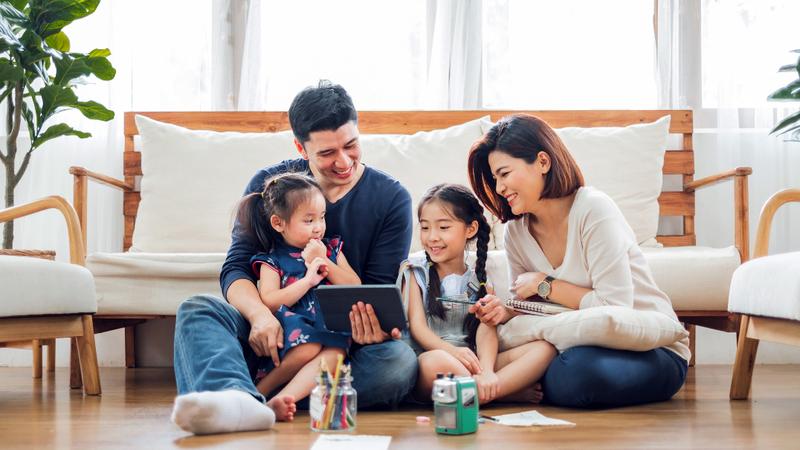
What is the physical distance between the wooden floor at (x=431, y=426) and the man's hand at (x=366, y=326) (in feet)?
0.53

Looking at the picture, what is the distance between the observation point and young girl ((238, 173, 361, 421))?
1878mm

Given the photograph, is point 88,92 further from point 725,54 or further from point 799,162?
point 799,162

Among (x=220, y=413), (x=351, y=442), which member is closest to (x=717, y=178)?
(x=351, y=442)

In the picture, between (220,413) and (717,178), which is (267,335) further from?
(717,178)

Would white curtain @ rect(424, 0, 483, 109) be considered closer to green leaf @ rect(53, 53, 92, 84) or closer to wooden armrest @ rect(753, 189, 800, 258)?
green leaf @ rect(53, 53, 92, 84)

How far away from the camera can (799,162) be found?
3.19 m

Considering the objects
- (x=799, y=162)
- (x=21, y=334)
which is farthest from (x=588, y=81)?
(x=21, y=334)

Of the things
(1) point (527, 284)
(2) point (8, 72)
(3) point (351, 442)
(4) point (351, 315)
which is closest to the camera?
(3) point (351, 442)

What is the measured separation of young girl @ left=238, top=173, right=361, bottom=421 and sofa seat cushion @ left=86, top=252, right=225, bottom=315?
19.4 inches

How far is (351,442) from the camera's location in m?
1.50

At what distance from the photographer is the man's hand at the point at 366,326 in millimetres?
1813

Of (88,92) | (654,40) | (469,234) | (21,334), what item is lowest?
(21,334)

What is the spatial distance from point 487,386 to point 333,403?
16.6 inches

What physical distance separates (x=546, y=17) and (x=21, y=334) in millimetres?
2118
